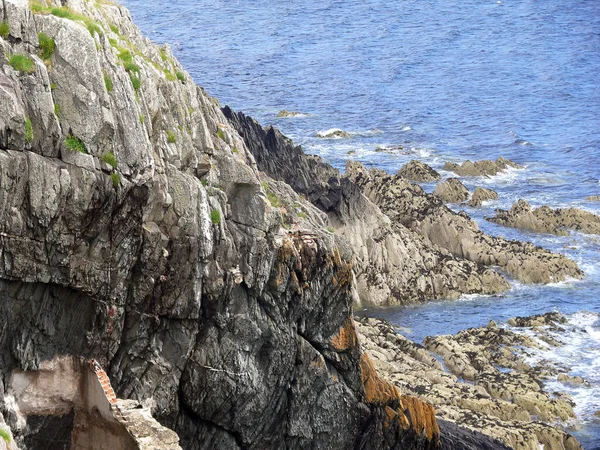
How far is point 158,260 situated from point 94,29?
6434 millimetres

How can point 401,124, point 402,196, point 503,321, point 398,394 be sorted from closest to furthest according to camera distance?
point 398,394
point 503,321
point 402,196
point 401,124

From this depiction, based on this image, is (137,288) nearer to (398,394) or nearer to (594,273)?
(398,394)

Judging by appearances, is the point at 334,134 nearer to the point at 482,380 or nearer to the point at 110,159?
the point at 482,380

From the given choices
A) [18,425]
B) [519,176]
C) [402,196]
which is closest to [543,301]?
[402,196]

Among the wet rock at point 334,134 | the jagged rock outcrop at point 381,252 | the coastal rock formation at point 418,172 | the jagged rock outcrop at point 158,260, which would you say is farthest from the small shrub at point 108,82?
the wet rock at point 334,134

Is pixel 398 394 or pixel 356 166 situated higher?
pixel 356 166

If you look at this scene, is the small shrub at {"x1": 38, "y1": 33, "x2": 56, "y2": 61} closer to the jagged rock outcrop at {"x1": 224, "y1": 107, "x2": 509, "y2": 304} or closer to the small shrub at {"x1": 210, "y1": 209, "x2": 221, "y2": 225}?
the small shrub at {"x1": 210, "y1": 209, "x2": 221, "y2": 225}

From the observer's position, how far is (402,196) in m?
73.4

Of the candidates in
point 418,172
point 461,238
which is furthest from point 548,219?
point 418,172

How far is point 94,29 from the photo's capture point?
3091 cm

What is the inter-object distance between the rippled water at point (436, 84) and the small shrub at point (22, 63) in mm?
33270

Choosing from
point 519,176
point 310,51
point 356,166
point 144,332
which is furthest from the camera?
point 310,51

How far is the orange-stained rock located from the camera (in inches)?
1451

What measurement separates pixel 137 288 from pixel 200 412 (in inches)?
181
